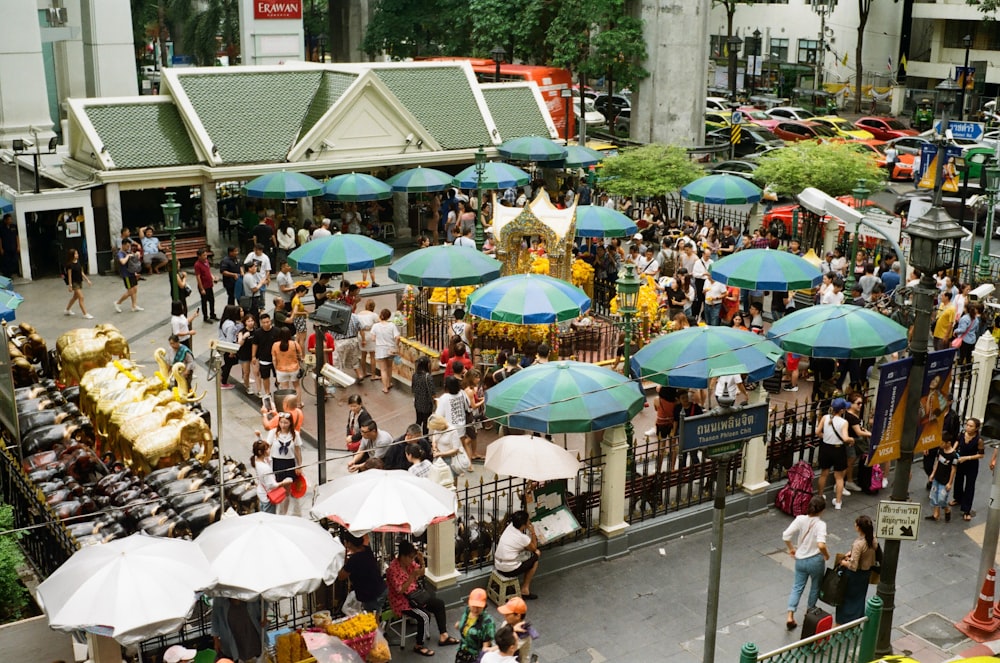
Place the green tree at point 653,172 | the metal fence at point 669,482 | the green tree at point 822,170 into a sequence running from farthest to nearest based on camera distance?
the green tree at point 653,172 → the green tree at point 822,170 → the metal fence at point 669,482

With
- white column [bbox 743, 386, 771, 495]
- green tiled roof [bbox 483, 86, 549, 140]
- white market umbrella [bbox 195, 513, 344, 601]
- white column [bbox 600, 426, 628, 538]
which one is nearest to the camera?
white market umbrella [bbox 195, 513, 344, 601]

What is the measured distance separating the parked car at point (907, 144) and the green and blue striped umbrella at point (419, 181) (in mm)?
20405

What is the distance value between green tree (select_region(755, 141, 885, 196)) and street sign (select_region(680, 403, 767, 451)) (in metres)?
19.5

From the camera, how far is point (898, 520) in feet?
37.0

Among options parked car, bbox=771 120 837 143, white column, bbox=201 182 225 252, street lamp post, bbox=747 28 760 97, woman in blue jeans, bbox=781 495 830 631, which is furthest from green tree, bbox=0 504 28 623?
street lamp post, bbox=747 28 760 97

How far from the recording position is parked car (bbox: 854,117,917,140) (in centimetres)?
4641

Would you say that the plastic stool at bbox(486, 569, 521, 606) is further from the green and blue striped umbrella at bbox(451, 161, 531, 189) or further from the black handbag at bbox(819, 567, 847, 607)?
the green and blue striped umbrella at bbox(451, 161, 531, 189)

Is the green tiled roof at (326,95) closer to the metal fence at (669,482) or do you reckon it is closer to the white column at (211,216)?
the white column at (211,216)

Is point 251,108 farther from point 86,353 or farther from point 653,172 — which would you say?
point 86,353

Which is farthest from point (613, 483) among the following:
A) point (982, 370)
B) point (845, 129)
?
point (845, 129)

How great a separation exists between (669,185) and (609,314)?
824 cm

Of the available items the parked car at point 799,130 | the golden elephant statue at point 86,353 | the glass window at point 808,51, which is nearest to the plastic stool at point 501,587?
the golden elephant statue at point 86,353

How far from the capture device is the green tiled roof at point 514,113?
3309cm

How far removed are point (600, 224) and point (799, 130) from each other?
957 inches
